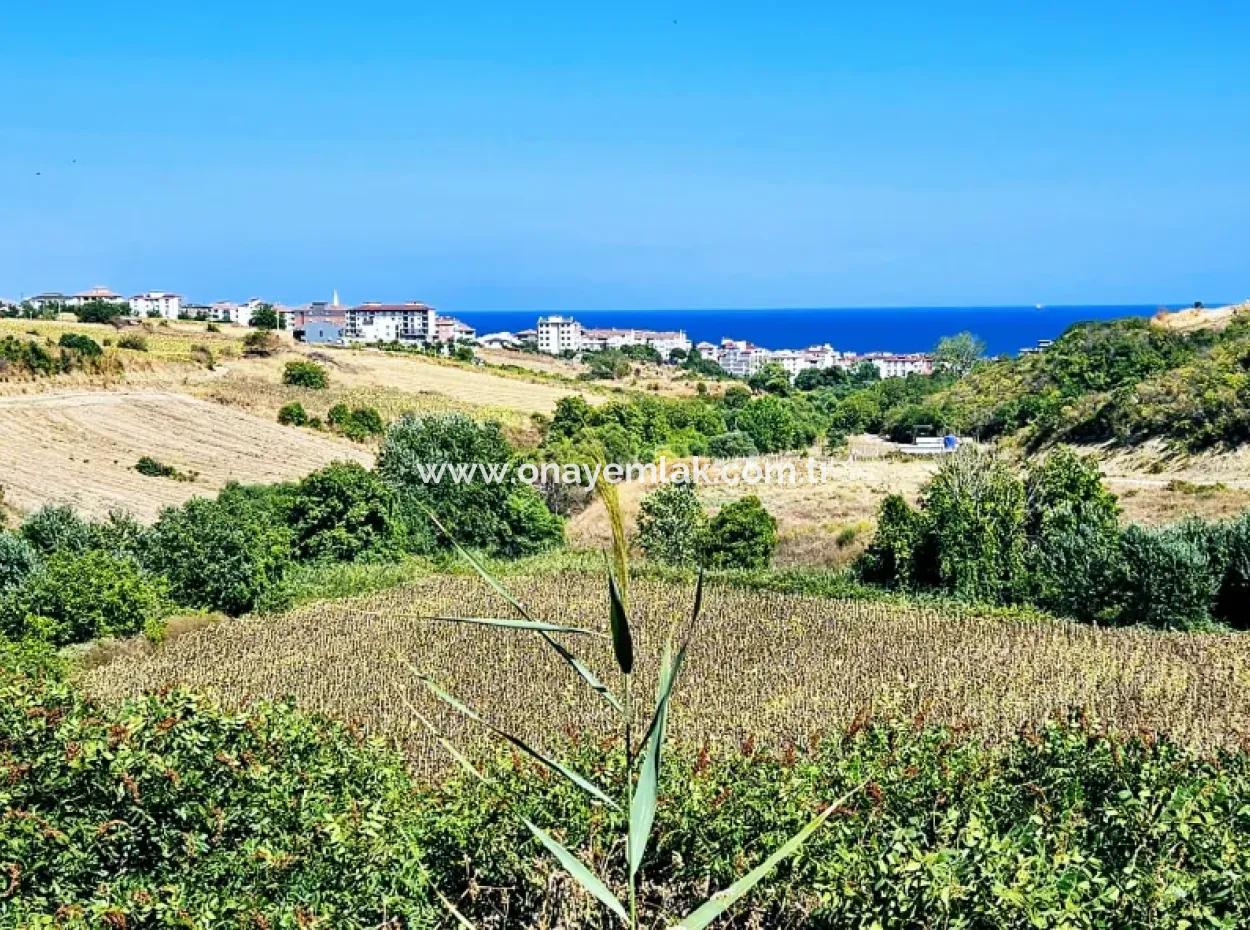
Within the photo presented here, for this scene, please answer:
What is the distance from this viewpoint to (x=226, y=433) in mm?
50812

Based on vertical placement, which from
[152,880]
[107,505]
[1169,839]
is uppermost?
[1169,839]

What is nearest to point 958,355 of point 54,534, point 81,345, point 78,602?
point 81,345

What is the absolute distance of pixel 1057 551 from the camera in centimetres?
2314

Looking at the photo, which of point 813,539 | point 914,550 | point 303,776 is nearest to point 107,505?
point 813,539

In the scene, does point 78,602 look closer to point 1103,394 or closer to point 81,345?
point 1103,394

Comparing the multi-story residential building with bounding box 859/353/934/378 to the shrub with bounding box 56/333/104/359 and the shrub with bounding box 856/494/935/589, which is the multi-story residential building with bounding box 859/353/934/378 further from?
the shrub with bounding box 856/494/935/589

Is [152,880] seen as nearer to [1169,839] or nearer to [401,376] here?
[1169,839]

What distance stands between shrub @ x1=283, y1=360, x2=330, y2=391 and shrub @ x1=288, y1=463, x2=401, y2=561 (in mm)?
36573

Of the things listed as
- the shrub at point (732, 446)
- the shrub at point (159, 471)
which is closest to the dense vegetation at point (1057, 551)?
the shrub at point (159, 471)

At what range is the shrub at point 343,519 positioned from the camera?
94.4 feet

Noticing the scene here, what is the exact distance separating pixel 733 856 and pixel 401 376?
70.0 m

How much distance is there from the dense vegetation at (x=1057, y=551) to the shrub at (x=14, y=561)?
57.3 feet

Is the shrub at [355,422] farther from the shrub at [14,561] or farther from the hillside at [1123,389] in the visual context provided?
the shrub at [14,561]

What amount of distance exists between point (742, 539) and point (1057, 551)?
7.80 metres
